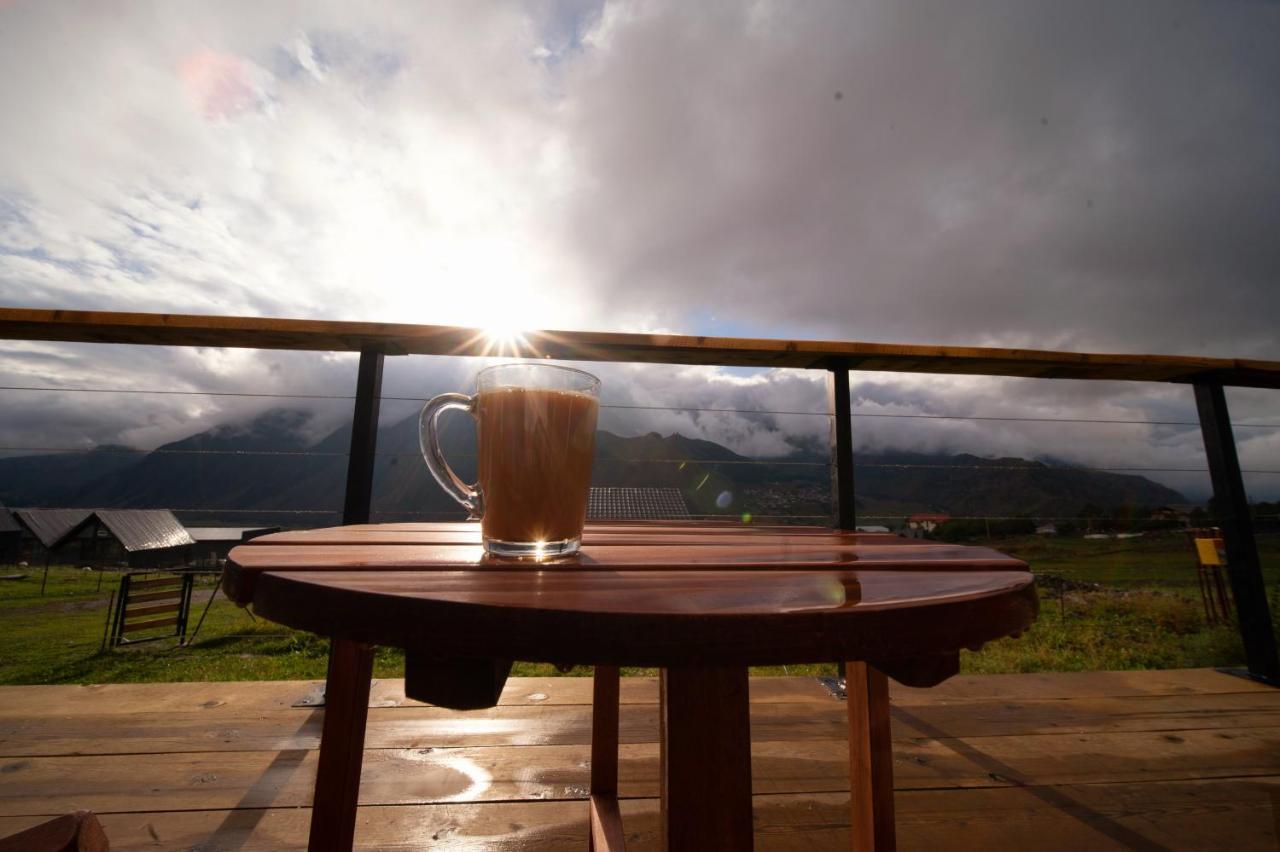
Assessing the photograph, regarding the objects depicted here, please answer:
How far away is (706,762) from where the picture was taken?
1.11 feet

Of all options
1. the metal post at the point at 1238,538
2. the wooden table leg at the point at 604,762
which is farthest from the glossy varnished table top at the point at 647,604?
the metal post at the point at 1238,538

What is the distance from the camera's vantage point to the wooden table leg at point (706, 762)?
0.33m

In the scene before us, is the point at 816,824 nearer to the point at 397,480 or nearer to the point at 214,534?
the point at 214,534

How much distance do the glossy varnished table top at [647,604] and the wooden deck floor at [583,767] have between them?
72 cm

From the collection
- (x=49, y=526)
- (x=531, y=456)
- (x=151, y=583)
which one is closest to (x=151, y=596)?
(x=151, y=583)

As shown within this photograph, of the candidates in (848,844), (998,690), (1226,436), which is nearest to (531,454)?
Answer: (848,844)

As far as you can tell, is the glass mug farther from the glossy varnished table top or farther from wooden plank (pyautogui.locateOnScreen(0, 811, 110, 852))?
wooden plank (pyautogui.locateOnScreen(0, 811, 110, 852))

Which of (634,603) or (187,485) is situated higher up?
(187,485)

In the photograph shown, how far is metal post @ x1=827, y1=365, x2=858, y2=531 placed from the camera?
153 centimetres

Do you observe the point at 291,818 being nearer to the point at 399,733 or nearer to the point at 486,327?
the point at 399,733

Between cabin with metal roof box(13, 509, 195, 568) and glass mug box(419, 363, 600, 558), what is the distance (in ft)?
75.3

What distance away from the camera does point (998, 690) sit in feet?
5.07

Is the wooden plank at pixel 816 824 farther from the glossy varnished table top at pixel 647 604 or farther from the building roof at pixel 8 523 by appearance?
the building roof at pixel 8 523

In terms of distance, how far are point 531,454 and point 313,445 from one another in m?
67.3
